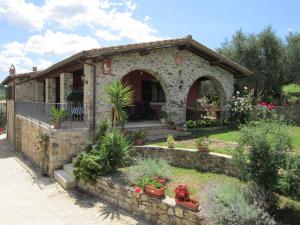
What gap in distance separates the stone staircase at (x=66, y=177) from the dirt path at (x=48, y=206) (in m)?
0.19

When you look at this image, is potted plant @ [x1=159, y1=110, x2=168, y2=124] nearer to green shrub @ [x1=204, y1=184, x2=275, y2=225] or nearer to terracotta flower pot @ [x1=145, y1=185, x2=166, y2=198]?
terracotta flower pot @ [x1=145, y1=185, x2=166, y2=198]

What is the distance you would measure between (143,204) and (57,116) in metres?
4.85

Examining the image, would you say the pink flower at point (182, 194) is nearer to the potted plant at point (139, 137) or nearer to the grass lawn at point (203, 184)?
the grass lawn at point (203, 184)

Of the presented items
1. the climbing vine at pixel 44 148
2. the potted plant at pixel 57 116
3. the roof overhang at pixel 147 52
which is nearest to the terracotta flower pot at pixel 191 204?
the potted plant at pixel 57 116

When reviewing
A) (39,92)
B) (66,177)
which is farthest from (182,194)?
(39,92)

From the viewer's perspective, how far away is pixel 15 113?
18.5 m

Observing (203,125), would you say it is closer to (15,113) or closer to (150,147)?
(150,147)

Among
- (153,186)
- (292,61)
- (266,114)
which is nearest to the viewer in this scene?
(153,186)

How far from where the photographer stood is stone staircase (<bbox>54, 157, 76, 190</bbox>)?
9109 millimetres

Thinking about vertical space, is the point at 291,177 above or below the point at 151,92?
below

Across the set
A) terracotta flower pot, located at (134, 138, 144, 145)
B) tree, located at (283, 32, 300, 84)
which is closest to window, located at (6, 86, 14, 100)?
terracotta flower pot, located at (134, 138, 144, 145)

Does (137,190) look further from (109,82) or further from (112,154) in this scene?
(109,82)

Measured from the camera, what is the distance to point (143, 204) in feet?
23.1

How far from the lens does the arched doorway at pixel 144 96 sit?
15.4 meters
